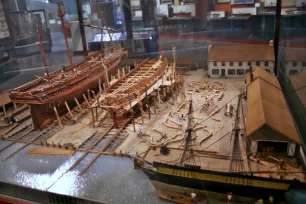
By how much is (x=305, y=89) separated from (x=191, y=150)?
4.72m

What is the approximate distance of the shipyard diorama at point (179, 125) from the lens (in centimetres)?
953

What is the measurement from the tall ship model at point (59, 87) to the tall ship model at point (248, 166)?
279 inches

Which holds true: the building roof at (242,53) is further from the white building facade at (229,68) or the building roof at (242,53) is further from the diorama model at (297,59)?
the diorama model at (297,59)

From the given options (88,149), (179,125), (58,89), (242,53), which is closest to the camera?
(88,149)

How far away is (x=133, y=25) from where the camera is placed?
23.6 meters

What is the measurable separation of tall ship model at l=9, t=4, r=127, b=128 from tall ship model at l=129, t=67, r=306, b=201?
7096 millimetres

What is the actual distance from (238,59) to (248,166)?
11.3 metres

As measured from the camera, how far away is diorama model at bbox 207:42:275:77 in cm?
1986

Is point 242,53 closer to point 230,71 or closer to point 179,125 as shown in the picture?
point 230,71

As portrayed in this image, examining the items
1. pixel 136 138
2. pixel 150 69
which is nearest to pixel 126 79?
pixel 150 69

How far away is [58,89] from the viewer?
16625 millimetres

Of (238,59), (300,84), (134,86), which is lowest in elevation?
(134,86)

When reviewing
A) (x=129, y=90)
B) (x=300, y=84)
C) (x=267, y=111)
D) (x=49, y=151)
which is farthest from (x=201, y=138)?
(x=49, y=151)

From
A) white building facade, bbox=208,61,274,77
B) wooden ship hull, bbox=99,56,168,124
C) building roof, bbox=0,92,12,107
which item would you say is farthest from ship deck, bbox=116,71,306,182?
building roof, bbox=0,92,12,107
